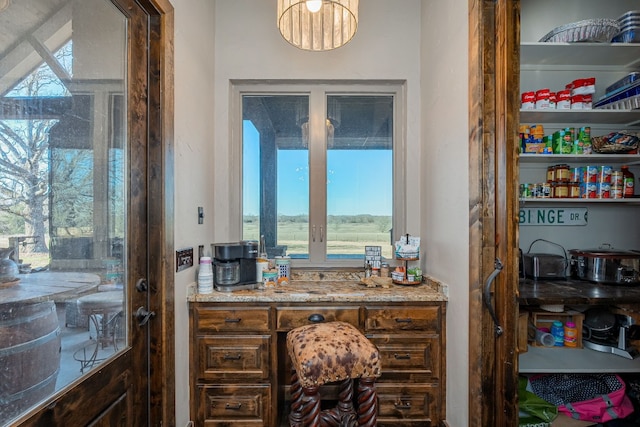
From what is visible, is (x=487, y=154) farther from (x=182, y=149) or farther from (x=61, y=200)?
(x=61, y=200)

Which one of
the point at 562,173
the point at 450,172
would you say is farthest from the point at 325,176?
the point at 562,173

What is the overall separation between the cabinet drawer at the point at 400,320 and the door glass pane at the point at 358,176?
0.66 metres

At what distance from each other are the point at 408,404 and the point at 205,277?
1515mm

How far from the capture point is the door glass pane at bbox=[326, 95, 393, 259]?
2.44 metres

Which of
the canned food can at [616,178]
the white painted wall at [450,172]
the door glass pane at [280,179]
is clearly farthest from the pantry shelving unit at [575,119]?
the door glass pane at [280,179]

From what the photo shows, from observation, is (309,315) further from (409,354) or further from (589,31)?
(589,31)

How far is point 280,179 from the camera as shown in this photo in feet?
8.02

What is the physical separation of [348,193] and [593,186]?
1.66 m

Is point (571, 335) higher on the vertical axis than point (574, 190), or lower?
lower

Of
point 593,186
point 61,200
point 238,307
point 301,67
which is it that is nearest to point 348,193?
point 301,67

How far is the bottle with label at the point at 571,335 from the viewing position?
1.81 meters

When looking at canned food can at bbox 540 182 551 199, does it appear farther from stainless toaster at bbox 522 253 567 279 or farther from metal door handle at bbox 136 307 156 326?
metal door handle at bbox 136 307 156 326

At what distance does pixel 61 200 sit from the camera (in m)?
1.02

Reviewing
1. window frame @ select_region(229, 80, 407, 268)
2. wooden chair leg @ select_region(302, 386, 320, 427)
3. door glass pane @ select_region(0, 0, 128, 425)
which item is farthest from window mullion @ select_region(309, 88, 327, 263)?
door glass pane @ select_region(0, 0, 128, 425)
